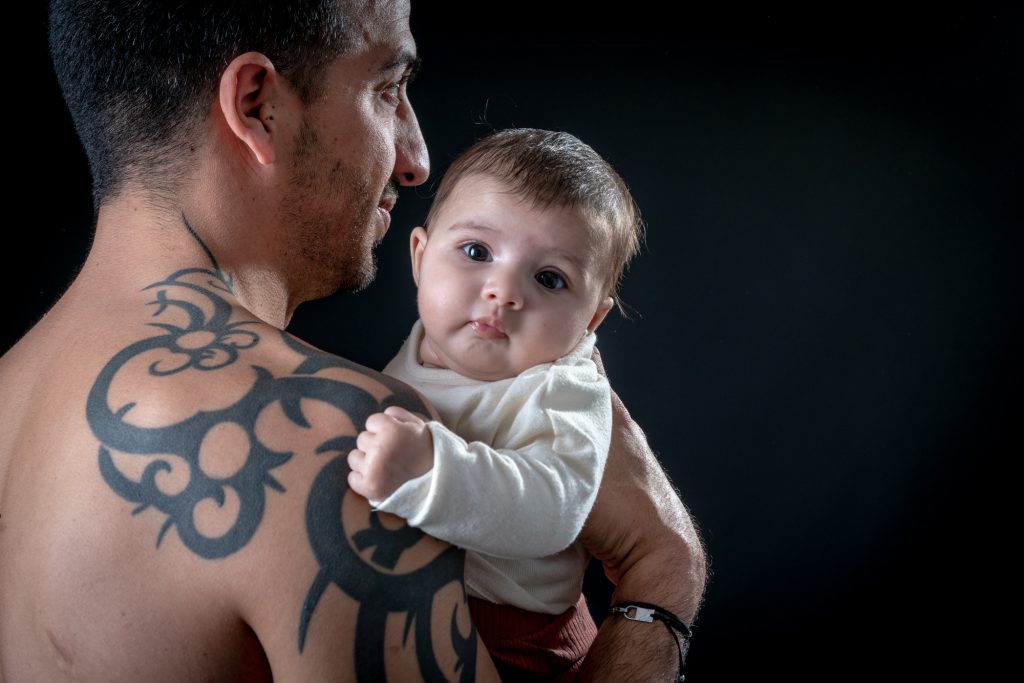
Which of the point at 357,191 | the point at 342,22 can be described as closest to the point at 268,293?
the point at 357,191

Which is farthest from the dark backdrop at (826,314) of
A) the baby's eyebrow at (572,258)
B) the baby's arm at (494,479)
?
the baby's arm at (494,479)

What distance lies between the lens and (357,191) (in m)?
1.89

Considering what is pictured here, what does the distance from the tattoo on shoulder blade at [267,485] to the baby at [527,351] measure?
0.59 ft

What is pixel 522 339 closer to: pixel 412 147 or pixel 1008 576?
pixel 412 147

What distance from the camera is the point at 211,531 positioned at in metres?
1.20

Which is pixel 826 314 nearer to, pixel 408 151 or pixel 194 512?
pixel 408 151

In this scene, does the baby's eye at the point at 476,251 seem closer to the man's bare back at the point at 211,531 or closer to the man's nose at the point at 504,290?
the man's nose at the point at 504,290

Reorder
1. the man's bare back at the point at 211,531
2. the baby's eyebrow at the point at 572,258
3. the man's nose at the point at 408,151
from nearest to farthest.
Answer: the man's bare back at the point at 211,531 → the baby's eyebrow at the point at 572,258 → the man's nose at the point at 408,151

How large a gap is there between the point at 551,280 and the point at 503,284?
0.13m

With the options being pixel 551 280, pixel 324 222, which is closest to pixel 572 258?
pixel 551 280

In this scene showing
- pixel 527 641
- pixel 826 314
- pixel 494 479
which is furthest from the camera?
pixel 826 314

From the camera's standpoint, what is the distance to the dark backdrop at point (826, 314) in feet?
12.2

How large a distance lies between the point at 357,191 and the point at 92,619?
0.95 meters

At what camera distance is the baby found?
59.1 inches
